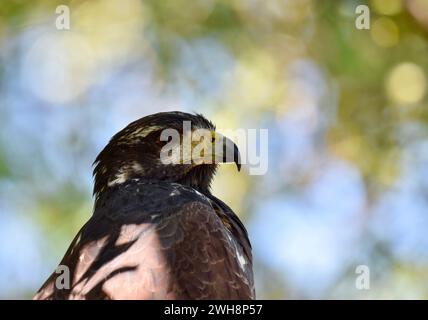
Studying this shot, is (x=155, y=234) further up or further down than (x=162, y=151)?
further down

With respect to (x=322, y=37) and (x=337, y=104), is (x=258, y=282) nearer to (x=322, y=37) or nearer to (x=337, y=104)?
(x=337, y=104)

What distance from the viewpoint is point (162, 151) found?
8305 mm

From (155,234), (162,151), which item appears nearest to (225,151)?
(162,151)

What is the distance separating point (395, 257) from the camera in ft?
38.7

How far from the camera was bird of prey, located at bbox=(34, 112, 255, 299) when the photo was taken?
20.6 ft

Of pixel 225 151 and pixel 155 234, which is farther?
pixel 225 151

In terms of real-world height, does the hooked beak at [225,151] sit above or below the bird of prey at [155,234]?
above

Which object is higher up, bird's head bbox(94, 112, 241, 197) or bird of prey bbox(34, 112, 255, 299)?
bird's head bbox(94, 112, 241, 197)

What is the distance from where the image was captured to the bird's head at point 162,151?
8242mm

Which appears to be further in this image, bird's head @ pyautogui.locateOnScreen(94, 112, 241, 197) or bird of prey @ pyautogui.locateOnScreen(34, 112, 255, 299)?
bird's head @ pyautogui.locateOnScreen(94, 112, 241, 197)

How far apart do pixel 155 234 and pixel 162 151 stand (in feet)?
5.92

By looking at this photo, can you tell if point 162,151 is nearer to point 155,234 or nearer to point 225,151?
point 225,151

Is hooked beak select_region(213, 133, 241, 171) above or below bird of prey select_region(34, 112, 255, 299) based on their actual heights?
above
